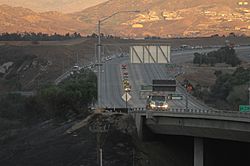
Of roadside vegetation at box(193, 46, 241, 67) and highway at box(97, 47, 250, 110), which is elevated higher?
roadside vegetation at box(193, 46, 241, 67)

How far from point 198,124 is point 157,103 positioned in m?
15.0

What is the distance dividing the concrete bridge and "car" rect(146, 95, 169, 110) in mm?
6070

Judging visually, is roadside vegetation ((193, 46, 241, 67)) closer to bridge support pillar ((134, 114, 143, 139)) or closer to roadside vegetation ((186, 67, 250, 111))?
roadside vegetation ((186, 67, 250, 111))

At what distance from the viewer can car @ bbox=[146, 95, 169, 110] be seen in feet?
222

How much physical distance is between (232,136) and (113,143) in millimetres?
10303

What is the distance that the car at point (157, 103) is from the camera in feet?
222

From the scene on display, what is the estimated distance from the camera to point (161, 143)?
2311 inches

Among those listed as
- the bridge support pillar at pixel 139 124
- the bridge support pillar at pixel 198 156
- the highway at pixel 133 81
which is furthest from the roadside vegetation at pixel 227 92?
the bridge support pillar at pixel 198 156

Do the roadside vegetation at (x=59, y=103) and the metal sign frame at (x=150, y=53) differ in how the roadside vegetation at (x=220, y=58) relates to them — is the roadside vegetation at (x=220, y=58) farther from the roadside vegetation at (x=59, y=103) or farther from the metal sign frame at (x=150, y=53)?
the metal sign frame at (x=150, y=53)

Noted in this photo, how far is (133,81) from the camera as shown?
11212 cm

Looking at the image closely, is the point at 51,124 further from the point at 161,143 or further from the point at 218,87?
the point at 218,87

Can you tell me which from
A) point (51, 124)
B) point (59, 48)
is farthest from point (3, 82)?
point (51, 124)

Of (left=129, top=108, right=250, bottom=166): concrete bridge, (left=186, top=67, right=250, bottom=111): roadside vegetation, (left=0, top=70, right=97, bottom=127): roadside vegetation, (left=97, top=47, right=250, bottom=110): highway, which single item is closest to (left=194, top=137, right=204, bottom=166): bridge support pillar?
(left=129, top=108, right=250, bottom=166): concrete bridge

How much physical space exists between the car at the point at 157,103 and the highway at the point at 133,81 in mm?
5717
